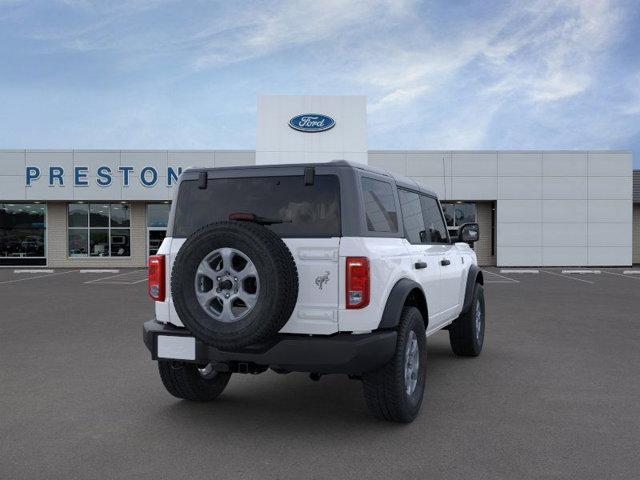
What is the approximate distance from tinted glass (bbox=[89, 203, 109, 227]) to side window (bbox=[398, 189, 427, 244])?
88.4 feet

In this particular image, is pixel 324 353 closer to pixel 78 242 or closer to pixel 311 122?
pixel 311 122

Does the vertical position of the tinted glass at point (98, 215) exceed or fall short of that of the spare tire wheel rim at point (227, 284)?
it exceeds it

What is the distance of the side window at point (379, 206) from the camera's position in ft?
14.6

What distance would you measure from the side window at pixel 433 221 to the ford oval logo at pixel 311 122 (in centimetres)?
2073

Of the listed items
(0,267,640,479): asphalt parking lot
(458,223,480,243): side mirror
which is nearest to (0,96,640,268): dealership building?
(0,267,640,479): asphalt parking lot

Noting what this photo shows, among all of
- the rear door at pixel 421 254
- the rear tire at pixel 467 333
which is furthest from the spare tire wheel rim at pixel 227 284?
the rear tire at pixel 467 333

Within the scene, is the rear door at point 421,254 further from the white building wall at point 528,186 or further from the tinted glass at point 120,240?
the tinted glass at point 120,240

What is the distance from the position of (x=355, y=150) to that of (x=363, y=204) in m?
22.8

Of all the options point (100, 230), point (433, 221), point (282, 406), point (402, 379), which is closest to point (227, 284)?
point (402, 379)

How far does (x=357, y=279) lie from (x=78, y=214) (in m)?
29.1

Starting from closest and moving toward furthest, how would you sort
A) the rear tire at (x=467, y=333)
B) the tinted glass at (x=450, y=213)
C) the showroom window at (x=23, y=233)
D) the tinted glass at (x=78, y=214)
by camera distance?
the rear tire at (x=467, y=333), the tinted glass at (x=450, y=213), the tinted glass at (x=78, y=214), the showroom window at (x=23, y=233)

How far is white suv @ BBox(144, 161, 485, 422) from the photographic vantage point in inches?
159

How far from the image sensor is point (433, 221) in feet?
20.3

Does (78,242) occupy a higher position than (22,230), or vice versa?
(22,230)
